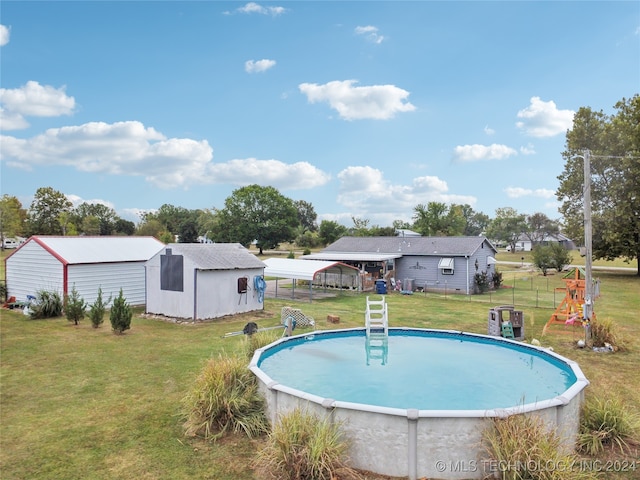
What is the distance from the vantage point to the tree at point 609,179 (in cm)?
3288

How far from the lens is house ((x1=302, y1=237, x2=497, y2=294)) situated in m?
28.8

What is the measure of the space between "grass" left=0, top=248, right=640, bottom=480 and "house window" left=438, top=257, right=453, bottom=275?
952 cm

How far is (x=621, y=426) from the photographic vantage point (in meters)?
6.88

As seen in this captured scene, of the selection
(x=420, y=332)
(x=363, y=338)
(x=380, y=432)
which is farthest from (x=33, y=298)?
(x=380, y=432)

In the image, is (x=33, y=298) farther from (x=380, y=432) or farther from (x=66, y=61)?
(x=380, y=432)

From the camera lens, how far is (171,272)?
1753 cm

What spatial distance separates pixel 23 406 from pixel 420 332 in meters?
10.9

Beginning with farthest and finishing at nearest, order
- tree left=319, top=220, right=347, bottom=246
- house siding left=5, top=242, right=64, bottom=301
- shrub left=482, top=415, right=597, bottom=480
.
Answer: tree left=319, top=220, right=347, bottom=246, house siding left=5, top=242, right=64, bottom=301, shrub left=482, top=415, right=597, bottom=480

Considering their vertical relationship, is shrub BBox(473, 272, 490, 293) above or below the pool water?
above

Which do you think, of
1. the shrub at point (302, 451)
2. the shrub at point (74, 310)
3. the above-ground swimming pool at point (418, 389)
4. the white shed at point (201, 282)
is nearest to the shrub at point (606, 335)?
the above-ground swimming pool at point (418, 389)

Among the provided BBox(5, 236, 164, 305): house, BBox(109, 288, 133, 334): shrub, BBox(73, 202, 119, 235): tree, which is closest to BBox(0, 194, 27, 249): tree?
BBox(73, 202, 119, 235): tree

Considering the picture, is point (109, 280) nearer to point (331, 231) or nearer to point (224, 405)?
point (224, 405)

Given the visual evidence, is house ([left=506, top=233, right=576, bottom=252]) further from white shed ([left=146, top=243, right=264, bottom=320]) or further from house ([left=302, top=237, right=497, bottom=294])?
white shed ([left=146, top=243, right=264, bottom=320])

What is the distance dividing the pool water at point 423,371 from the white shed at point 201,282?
5707 mm
